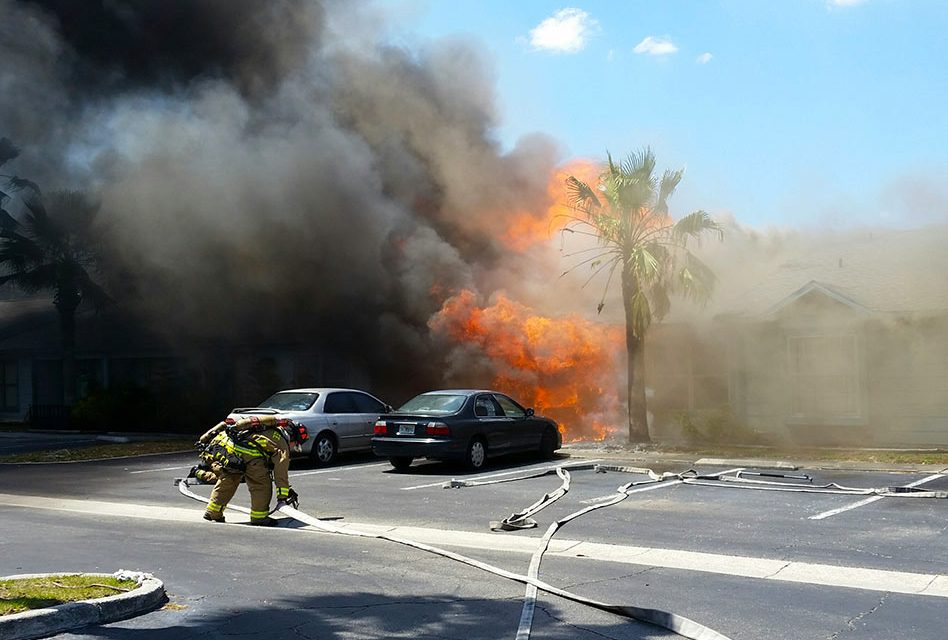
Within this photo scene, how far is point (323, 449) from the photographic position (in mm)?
16125

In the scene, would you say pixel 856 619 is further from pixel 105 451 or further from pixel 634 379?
pixel 105 451

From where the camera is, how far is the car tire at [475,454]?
14727 millimetres

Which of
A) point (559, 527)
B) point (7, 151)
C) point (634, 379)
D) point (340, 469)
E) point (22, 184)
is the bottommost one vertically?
point (559, 527)

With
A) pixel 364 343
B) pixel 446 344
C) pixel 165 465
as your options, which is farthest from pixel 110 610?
pixel 364 343

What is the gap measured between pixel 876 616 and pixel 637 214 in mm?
13140

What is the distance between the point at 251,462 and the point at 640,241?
10621 mm

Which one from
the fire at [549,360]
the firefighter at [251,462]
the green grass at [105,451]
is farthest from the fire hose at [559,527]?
the green grass at [105,451]

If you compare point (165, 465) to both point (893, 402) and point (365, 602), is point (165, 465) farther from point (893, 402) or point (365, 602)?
point (893, 402)

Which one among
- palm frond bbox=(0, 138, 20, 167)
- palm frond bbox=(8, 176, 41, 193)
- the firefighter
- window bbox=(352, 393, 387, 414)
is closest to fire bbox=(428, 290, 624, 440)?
window bbox=(352, 393, 387, 414)

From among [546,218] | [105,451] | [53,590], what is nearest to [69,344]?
[105,451]

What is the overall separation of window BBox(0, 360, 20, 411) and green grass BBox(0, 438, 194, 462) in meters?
14.2

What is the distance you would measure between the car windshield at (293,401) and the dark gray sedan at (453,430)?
1.80 metres

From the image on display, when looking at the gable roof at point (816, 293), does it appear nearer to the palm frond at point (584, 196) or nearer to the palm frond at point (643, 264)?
the palm frond at point (643, 264)

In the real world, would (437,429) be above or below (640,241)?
below
